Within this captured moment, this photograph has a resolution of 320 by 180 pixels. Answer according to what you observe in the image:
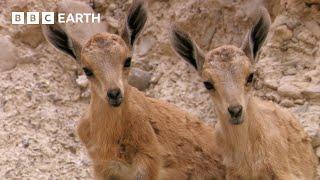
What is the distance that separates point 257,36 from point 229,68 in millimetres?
764

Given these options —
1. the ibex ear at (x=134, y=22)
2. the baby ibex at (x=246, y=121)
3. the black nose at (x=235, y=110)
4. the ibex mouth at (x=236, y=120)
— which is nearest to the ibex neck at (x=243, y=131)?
the baby ibex at (x=246, y=121)

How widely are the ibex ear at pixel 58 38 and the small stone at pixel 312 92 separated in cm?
301

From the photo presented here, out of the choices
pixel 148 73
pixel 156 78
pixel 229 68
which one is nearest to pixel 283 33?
pixel 156 78

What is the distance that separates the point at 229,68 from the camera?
8.07 m

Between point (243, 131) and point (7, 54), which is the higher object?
point (7, 54)

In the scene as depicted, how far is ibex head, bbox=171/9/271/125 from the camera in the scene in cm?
785

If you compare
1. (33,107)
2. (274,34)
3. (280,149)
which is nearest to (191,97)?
(274,34)

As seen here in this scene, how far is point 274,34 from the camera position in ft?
35.1

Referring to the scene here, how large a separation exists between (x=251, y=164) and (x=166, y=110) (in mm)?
1405

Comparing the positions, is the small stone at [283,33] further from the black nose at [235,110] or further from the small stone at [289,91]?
the black nose at [235,110]

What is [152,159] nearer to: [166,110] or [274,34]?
[166,110]

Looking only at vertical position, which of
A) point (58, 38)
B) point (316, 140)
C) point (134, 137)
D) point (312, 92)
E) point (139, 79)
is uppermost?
point (58, 38)

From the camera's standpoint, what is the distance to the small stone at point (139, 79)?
11.2 meters

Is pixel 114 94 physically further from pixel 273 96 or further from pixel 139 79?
pixel 139 79
